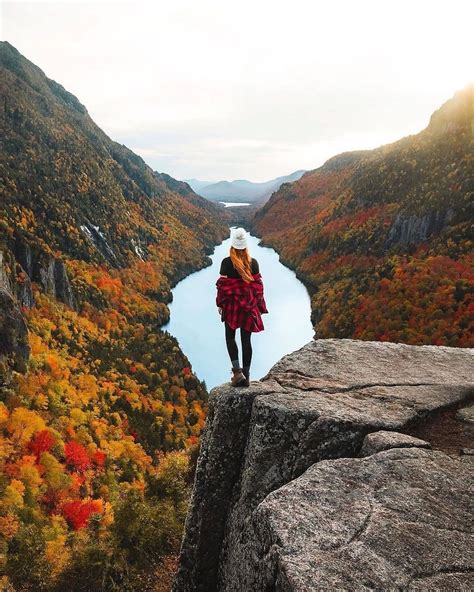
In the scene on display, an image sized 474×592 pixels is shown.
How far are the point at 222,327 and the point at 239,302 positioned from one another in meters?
122

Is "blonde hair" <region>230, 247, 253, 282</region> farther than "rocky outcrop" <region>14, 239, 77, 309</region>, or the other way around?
"rocky outcrop" <region>14, 239, 77, 309</region>

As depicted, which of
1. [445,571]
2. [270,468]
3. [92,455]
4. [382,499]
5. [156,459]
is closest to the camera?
[445,571]

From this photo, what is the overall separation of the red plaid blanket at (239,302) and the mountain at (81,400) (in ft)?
47.7

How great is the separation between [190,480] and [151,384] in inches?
2611

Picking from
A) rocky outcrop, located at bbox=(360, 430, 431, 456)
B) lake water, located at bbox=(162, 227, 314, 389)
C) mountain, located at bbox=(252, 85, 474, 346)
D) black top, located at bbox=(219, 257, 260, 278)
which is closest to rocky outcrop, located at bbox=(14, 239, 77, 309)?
lake water, located at bbox=(162, 227, 314, 389)

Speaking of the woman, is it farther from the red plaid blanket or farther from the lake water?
the lake water

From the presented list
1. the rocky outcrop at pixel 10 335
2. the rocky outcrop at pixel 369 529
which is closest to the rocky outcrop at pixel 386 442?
the rocky outcrop at pixel 369 529

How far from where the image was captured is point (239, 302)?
10.1 metres

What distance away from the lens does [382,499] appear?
6777 mm

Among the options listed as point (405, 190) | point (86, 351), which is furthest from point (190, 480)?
point (405, 190)

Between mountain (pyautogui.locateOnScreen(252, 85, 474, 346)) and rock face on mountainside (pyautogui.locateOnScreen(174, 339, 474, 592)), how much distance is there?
67.8 meters

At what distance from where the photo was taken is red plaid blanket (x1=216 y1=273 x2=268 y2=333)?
1009 cm

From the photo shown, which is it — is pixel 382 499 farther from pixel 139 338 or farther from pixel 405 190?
pixel 405 190

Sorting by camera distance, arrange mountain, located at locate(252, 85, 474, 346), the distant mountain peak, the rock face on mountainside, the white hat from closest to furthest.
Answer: the rock face on mountainside
the white hat
mountain, located at locate(252, 85, 474, 346)
the distant mountain peak
